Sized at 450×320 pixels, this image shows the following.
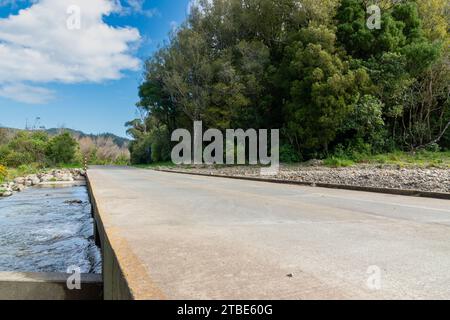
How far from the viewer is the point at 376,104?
78.4 feet

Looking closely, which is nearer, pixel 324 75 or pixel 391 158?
pixel 391 158

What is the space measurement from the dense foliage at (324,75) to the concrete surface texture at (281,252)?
18193mm

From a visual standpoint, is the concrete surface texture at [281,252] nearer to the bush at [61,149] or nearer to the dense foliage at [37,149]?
the dense foliage at [37,149]

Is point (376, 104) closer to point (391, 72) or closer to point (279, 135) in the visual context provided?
Result: point (391, 72)

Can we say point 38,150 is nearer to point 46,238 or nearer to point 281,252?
Answer: point 46,238

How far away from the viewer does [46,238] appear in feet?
28.6

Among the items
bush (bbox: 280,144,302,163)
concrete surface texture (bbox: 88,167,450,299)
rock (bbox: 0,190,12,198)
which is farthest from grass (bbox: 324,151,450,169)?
rock (bbox: 0,190,12,198)

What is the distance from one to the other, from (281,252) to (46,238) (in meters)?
6.54

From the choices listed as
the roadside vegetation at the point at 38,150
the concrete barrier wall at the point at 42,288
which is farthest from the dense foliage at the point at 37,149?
the concrete barrier wall at the point at 42,288

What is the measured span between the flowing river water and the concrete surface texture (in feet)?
3.74

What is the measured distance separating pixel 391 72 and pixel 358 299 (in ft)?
79.9

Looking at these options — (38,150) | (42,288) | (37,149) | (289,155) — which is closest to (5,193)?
(42,288)

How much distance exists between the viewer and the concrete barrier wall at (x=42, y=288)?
4180 millimetres

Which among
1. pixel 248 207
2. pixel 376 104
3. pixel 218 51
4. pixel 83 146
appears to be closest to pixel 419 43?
pixel 376 104
